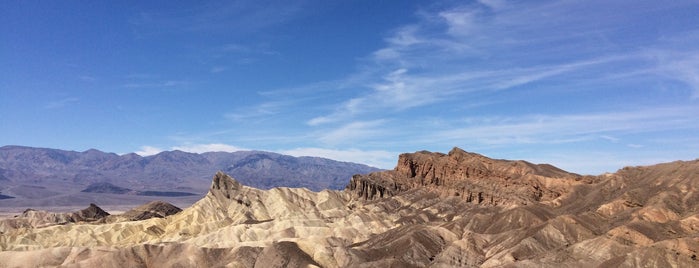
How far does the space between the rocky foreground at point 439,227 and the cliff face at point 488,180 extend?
0.36 m

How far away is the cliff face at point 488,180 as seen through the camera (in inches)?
6053

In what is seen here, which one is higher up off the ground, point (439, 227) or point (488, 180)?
point (488, 180)

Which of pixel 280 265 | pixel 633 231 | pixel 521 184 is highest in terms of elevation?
pixel 521 184

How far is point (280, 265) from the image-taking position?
4149 inches

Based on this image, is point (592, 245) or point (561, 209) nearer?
point (592, 245)

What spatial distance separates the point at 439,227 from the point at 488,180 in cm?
4823

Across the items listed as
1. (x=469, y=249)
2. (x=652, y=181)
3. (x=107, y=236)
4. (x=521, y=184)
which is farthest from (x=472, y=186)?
(x=107, y=236)

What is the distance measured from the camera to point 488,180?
169500 mm

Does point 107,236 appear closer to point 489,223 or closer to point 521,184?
point 489,223

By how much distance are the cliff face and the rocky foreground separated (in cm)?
36

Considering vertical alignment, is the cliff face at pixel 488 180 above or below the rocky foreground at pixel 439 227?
above

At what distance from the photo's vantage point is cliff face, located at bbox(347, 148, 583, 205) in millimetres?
153750

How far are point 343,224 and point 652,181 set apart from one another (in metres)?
72.0

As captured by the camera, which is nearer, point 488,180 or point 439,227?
point 439,227
